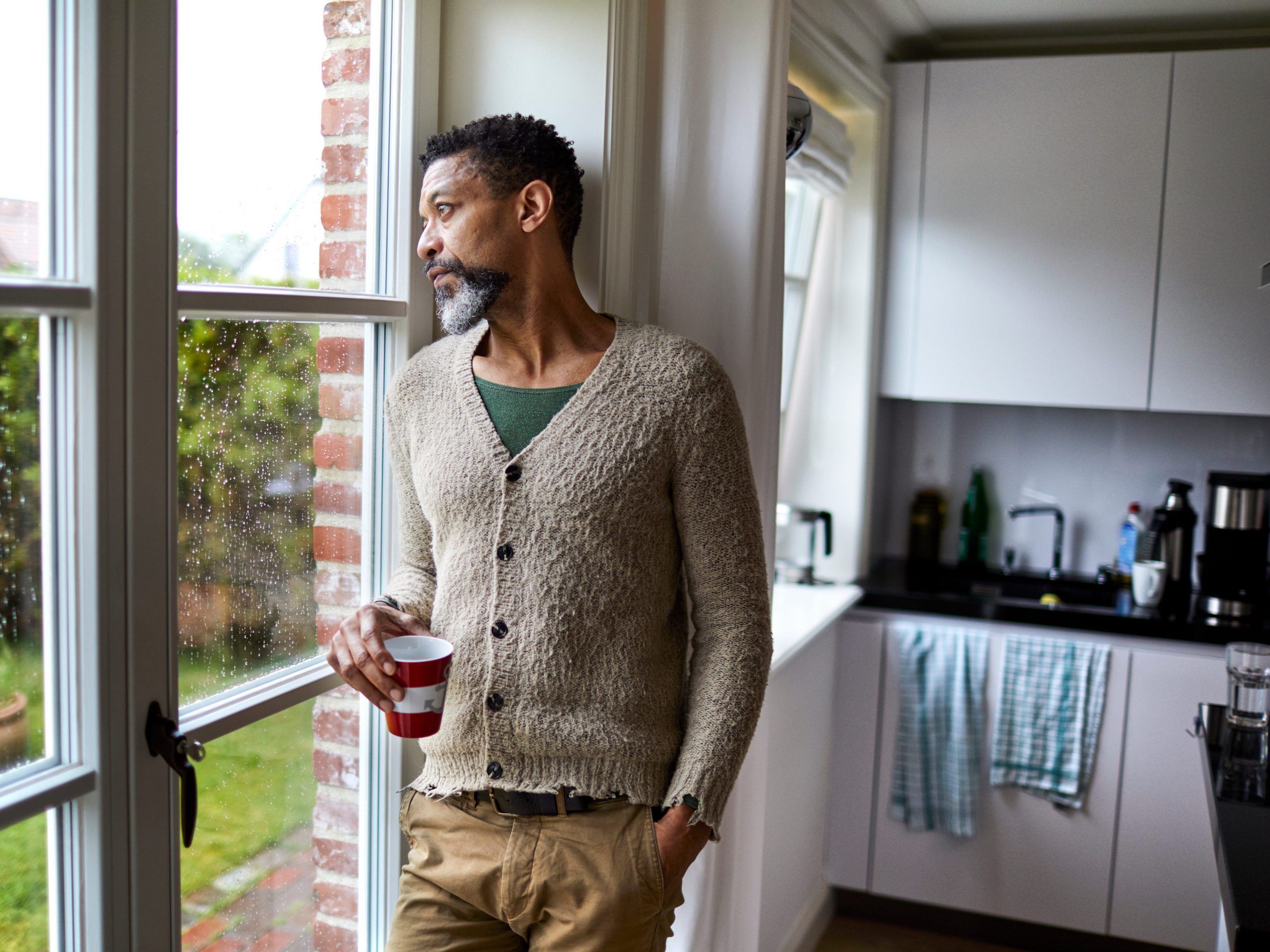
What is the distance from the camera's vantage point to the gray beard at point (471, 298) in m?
1.39

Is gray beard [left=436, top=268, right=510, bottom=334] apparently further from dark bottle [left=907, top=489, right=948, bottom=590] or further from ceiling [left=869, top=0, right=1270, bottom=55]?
dark bottle [left=907, top=489, right=948, bottom=590]

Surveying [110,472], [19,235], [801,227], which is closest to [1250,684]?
[801,227]

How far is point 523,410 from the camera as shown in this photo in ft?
4.63

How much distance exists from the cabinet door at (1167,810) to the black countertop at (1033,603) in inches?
2.9

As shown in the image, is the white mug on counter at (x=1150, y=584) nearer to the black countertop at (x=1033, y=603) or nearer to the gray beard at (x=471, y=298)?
the black countertop at (x=1033, y=603)

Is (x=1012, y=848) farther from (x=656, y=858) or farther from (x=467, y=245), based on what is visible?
(x=467, y=245)

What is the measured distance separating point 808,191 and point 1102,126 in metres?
0.77

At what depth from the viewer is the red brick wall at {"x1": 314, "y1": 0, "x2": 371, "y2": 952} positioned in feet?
4.97

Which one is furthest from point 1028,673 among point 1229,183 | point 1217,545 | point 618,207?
point 618,207

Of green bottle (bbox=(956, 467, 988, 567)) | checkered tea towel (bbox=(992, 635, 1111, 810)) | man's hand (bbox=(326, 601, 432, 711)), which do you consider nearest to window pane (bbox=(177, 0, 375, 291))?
man's hand (bbox=(326, 601, 432, 711))

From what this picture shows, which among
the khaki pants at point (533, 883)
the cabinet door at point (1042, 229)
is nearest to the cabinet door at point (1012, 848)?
the cabinet door at point (1042, 229)

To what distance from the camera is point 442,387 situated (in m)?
1.47

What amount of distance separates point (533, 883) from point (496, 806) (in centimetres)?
10

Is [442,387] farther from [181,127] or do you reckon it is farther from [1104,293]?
[1104,293]
